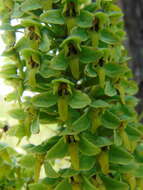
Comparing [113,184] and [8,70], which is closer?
[113,184]

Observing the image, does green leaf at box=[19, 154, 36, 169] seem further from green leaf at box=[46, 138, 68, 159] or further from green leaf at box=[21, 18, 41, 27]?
green leaf at box=[21, 18, 41, 27]

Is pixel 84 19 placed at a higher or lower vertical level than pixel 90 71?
higher

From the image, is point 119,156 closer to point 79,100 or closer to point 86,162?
point 86,162

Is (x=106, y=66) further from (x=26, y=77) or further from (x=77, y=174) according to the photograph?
(x=77, y=174)

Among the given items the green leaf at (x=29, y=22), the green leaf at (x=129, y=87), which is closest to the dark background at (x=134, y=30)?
the green leaf at (x=129, y=87)

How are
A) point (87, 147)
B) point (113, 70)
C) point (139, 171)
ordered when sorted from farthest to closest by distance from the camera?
point (139, 171)
point (113, 70)
point (87, 147)

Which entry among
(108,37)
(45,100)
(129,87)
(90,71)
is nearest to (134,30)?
(129,87)
